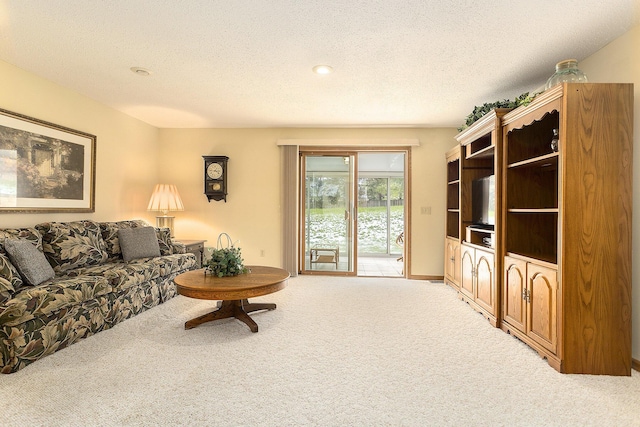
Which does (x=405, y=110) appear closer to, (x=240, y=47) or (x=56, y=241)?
(x=240, y=47)

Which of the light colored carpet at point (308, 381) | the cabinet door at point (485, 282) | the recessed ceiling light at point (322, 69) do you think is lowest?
the light colored carpet at point (308, 381)

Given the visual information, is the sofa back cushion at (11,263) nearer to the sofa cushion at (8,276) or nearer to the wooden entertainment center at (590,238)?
the sofa cushion at (8,276)

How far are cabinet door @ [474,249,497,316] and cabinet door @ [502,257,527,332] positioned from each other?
0.50 feet

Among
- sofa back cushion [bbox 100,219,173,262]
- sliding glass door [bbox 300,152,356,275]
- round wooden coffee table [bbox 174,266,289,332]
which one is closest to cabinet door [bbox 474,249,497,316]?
round wooden coffee table [bbox 174,266,289,332]

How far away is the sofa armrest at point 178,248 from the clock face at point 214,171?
1.30 metres

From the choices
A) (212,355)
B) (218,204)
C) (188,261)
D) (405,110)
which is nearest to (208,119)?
(218,204)

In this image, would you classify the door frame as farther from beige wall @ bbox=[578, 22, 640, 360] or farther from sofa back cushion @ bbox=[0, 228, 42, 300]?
sofa back cushion @ bbox=[0, 228, 42, 300]

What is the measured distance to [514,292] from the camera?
283 cm

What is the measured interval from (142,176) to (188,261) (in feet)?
5.70

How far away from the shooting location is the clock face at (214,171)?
206 inches

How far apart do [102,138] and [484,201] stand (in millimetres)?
4716

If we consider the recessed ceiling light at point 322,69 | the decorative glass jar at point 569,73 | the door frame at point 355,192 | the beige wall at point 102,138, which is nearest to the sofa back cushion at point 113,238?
the beige wall at point 102,138

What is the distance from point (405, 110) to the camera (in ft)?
14.1

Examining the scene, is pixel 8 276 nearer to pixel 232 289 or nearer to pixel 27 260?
pixel 27 260
